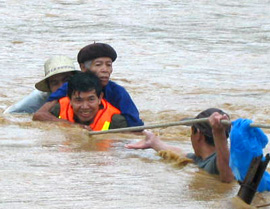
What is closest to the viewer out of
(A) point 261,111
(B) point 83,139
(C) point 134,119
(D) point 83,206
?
(D) point 83,206

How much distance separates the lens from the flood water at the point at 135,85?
5582 mm

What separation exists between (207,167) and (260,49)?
440 inches

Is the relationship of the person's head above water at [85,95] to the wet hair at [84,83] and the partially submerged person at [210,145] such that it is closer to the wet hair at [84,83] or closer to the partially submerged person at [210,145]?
the wet hair at [84,83]

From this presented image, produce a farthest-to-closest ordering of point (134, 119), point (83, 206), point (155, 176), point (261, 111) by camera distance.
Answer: point (261, 111), point (134, 119), point (155, 176), point (83, 206)

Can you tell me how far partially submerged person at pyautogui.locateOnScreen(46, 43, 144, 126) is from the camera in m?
8.87

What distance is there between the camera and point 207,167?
6.20 meters

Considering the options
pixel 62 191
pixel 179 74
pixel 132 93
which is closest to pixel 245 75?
pixel 179 74

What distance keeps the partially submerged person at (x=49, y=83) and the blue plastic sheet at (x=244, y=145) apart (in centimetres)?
459

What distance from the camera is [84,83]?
27.6 ft

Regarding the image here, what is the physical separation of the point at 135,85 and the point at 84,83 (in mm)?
4792

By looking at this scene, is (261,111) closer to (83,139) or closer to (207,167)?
(83,139)

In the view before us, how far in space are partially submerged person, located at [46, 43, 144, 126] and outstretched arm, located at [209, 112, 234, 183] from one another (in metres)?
2.95

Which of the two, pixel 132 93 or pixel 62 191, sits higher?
pixel 62 191

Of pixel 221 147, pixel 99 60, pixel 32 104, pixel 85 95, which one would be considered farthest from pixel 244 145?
pixel 32 104
